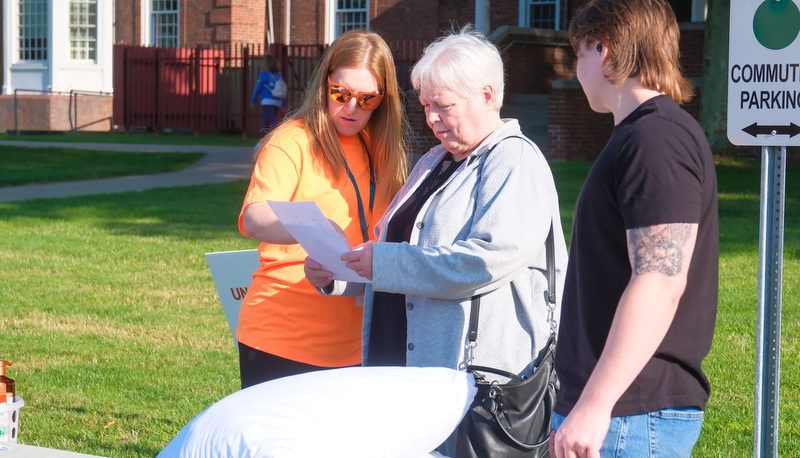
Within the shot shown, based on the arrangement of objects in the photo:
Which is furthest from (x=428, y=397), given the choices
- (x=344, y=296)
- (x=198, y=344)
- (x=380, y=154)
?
(x=198, y=344)

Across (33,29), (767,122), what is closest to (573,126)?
(767,122)

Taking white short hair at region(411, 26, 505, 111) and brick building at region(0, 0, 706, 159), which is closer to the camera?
white short hair at region(411, 26, 505, 111)

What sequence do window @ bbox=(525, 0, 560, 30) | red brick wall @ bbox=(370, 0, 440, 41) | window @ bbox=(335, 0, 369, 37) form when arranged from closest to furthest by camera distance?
window @ bbox=(525, 0, 560, 30) < red brick wall @ bbox=(370, 0, 440, 41) < window @ bbox=(335, 0, 369, 37)

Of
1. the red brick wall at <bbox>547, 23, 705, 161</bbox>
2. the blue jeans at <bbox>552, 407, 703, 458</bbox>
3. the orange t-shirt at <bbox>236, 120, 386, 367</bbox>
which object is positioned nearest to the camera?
the blue jeans at <bbox>552, 407, 703, 458</bbox>

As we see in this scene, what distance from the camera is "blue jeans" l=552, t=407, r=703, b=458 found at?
1.96m

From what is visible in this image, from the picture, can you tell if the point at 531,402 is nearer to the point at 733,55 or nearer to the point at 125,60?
the point at 733,55

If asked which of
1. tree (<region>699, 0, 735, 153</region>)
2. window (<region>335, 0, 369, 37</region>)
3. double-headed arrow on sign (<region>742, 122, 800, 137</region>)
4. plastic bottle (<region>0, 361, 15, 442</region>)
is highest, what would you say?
window (<region>335, 0, 369, 37</region>)

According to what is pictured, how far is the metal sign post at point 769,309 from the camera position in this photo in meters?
2.80

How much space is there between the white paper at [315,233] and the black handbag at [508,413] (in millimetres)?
462

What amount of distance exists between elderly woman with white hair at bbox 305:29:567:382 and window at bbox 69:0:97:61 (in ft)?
101

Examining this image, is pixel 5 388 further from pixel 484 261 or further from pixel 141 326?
pixel 141 326

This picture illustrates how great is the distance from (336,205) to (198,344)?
11.6 ft

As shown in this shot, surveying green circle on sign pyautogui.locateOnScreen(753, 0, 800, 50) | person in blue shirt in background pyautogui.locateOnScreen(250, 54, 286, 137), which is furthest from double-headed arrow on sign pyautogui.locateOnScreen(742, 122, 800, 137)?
person in blue shirt in background pyautogui.locateOnScreen(250, 54, 286, 137)

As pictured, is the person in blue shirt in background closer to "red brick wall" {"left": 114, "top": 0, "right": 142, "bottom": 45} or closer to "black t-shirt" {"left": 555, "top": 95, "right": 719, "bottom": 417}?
"red brick wall" {"left": 114, "top": 0, "right": 142, "bottom": 45}
